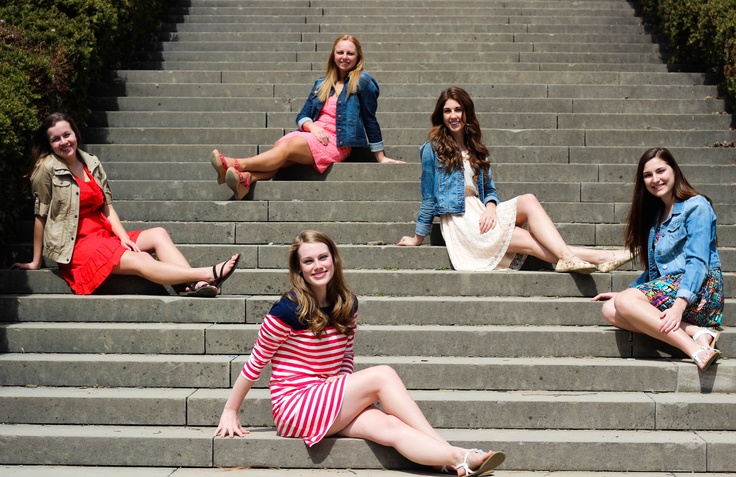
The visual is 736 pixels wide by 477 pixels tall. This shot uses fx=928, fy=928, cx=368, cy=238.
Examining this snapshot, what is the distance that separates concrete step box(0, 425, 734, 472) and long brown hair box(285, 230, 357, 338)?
0.64 meters

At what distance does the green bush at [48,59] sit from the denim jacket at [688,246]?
14.5 ft

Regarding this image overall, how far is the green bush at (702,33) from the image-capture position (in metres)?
8.89

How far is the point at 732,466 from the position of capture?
A: 4.98 metres

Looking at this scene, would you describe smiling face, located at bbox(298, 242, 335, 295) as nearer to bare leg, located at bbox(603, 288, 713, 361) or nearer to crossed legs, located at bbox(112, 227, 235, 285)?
crossed legs, located at bbox(112, 227, 235, 285)

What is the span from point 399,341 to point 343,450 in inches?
43.3

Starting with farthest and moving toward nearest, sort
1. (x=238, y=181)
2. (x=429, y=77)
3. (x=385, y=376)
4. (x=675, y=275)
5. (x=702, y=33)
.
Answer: (x=429, y=77), (x=702, y=33), (x=238, y=181), (x=675, y=275), (x=385, y=376)

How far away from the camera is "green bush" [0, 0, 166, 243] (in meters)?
6.70

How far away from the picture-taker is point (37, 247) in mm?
6488

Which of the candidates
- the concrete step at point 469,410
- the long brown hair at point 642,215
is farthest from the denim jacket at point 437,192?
the concrete step at point 469,410

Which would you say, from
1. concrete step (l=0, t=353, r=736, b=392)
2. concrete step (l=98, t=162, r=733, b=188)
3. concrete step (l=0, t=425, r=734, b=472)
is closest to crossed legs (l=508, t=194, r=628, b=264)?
concrete step (l=0, t=353, r=736, b=392)

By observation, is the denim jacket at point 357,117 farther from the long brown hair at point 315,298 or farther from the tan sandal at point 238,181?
the long brown hair at point 315,298

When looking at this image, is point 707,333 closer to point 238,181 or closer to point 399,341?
point 399,341

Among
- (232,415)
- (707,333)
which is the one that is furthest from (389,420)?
(707,333)

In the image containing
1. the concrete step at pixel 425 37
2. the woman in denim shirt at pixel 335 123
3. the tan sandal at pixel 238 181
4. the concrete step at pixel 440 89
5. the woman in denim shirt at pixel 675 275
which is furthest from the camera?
the concrete step at pixel 425 37
